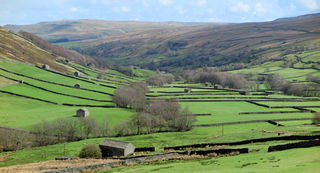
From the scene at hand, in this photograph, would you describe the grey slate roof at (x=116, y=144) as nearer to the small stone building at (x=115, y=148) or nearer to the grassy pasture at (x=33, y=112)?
the small stone building at (x=115, y=148)

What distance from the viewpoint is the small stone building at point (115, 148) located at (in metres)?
50.6

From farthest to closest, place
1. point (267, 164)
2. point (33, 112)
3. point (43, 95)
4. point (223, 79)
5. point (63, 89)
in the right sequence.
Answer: point (223, 79), point (63, 89), point (43, 95), point (33, 112), point (267, 164)

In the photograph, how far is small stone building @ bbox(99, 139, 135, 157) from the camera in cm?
5057

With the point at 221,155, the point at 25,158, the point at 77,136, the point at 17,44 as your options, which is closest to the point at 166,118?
the point at 77,136

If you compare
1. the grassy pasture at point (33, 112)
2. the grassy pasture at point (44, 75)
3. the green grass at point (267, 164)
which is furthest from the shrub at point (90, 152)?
the grassy pasture at point (44, 75)

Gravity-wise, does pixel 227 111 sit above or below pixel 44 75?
below

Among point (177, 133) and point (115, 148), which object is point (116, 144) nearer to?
point (115, 148)

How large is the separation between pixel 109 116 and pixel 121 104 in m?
17.4

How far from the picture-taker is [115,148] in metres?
51.7

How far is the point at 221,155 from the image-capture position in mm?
34781

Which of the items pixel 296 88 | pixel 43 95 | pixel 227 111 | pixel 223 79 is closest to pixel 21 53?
pixel 43 95

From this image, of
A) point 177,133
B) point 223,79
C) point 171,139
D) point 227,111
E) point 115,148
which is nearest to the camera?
point 115,148

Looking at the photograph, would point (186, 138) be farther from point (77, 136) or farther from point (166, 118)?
point (77, 136)

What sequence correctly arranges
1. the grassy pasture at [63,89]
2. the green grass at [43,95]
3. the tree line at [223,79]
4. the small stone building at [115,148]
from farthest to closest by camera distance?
the tree line at [223,79] < the grassy pasture at [63,89] < the green grass at [43,95] < the small stone building at [115,148]
